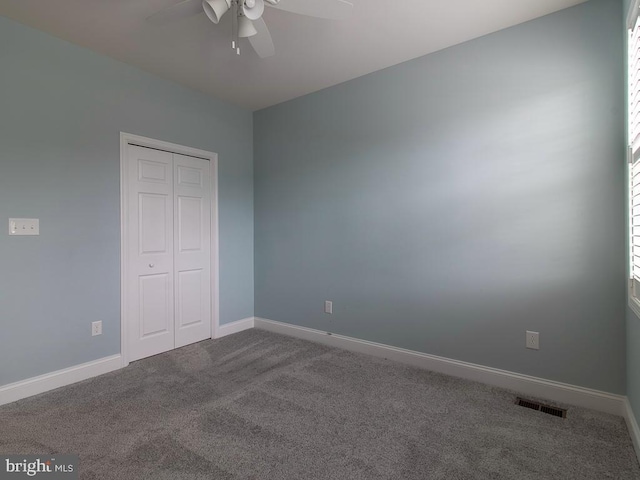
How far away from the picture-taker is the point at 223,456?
1.70 meters

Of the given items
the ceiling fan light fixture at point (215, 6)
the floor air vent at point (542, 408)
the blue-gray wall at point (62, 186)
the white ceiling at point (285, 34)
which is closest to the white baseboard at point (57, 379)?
the blue-gray wall at point (62, 186)

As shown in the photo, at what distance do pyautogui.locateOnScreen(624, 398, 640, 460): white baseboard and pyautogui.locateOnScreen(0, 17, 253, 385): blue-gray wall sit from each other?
369 cm

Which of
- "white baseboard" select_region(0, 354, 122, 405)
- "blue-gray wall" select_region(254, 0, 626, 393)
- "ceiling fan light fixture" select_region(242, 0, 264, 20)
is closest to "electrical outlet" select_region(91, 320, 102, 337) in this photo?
"white baseboard" select_region(0, 354, 122, 405)

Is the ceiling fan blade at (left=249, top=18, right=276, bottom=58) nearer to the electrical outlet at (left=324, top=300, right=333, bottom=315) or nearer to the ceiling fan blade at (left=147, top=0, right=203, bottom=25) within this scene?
the ceiling fan blade at (left=147, top=0, right=203, bottom=25)

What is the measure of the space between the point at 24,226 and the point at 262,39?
216 cm

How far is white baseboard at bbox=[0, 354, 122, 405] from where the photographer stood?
2268 mm

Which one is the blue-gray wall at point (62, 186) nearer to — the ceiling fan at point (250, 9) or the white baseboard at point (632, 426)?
the ceiling fan at point (250, 9)

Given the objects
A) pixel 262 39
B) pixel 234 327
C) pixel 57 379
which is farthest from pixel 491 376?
pixel 57 379

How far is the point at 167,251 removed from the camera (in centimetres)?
327

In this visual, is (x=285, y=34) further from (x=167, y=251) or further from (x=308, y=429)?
(x=308, y=429)

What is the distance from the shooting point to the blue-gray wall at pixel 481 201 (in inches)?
83.8

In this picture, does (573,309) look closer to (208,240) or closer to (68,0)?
(208,240)

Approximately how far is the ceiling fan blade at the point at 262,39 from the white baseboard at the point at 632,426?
3.10 m

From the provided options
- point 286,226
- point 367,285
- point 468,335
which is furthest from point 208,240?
point 468,335
